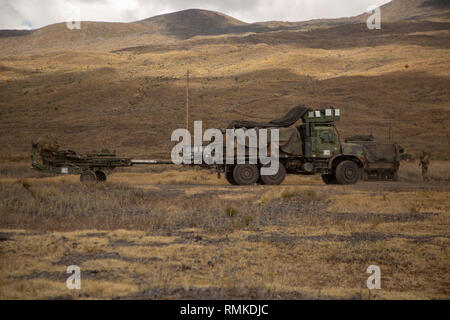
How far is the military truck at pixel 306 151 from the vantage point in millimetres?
19609

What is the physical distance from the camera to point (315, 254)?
8727 mm

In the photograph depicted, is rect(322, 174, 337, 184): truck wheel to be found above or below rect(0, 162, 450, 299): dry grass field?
above

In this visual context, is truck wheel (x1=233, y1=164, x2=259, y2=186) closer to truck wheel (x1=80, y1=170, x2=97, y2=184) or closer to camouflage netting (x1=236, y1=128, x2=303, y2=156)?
camouflage netting (x1=236, y1=128, x2=303, y2=156)

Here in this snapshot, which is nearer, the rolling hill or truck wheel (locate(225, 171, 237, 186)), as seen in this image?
truck wheel (locate(225, 171, 237, 186))

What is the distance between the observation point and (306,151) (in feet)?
64.6

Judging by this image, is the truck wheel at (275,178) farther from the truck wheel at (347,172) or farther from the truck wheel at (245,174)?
the truck wheel at (347,172)

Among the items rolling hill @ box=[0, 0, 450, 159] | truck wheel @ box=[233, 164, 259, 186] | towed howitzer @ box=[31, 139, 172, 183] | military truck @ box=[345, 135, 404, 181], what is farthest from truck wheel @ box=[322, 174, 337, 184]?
rolling hill @ box=[0, 0, 450, 159]

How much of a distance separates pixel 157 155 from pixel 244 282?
95.1 ft

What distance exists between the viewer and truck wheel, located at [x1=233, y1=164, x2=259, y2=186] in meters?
19.6

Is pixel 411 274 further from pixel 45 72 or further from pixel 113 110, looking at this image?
pixel 45 72

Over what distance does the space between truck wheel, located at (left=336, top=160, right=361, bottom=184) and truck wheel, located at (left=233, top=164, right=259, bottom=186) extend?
12.3 ft

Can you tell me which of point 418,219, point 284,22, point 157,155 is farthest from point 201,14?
point 418,219

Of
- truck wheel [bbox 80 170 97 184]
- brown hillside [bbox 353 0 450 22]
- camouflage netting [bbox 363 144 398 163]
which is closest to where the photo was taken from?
truck wheel [bbox 80 170 97 184]

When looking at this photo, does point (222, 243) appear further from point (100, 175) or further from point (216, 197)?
point (100, 175)
